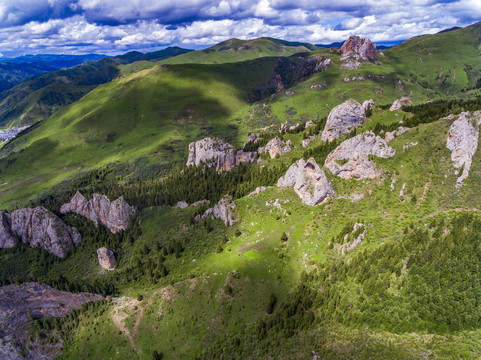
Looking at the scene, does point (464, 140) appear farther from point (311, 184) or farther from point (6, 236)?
point (6, 236)

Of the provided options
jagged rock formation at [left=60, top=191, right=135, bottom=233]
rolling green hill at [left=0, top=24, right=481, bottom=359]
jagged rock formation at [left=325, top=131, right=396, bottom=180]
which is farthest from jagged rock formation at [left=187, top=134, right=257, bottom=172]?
jagged rock formation at [left=325, top=131, right=396, bottom=180]

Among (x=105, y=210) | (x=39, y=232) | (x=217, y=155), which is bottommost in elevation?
(x=39, y=232)

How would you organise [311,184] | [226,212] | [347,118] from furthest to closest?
[347,118]
[226,212]
[311,184]

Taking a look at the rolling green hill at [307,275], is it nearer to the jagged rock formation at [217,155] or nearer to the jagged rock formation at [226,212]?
the jagged rock formation at [226,212]

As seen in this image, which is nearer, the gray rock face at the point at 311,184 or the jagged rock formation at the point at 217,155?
the gray rock face at the point at 311,184

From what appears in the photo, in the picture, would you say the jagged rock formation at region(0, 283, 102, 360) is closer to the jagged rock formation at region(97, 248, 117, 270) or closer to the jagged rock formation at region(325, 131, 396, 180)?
the jagged rock formation at region(97, 248, 117, 270)

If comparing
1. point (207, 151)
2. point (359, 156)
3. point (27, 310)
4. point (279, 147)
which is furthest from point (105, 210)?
point (359, 156)

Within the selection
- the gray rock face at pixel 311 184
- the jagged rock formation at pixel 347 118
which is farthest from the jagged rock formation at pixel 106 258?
the jagged rock formation at pixel 347 118
